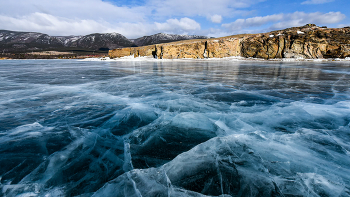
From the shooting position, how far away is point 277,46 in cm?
4366

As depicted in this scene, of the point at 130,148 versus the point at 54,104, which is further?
the point at 54,104

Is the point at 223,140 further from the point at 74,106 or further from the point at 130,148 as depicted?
the point at 74,106

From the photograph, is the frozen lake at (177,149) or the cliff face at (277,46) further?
the cliff face at (277,46)

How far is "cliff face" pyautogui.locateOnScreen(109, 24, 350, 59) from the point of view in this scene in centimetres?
3825

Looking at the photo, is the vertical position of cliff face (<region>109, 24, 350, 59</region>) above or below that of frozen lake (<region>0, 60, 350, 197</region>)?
above

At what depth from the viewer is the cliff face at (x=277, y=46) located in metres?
38.2

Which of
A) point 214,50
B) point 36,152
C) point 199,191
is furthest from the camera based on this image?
point 214,50

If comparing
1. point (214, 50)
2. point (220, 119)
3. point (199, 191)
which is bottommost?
point (199, 191)

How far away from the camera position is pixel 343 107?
530 centimetres

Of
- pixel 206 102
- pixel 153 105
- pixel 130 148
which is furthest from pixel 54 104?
pixel 206 102

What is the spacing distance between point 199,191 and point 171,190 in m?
0.40

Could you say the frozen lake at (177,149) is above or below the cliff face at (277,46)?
below

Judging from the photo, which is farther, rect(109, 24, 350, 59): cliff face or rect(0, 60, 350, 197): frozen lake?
rect(109, 24, 350, 59): cliff face

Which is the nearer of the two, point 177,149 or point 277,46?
point 177,149
